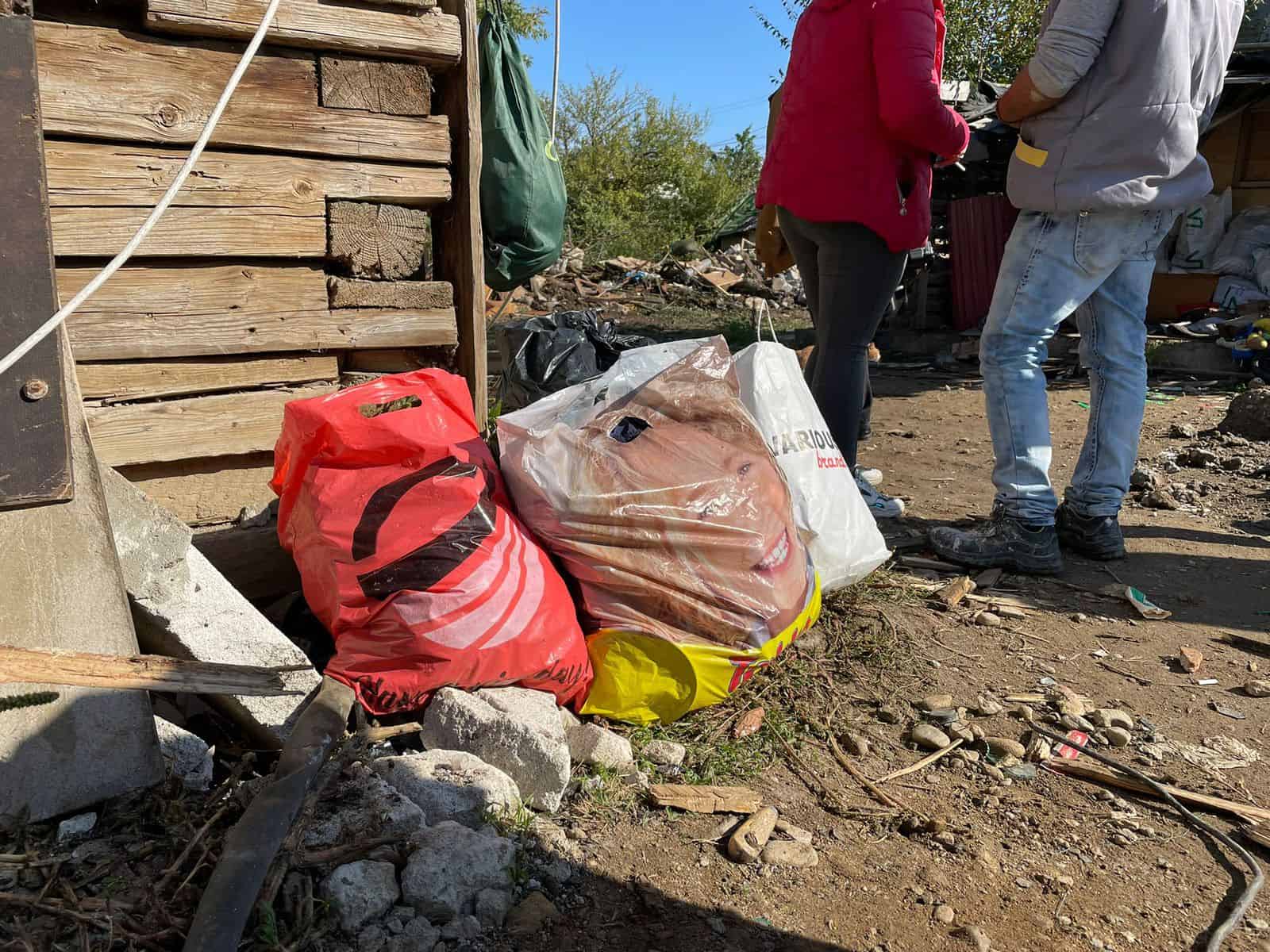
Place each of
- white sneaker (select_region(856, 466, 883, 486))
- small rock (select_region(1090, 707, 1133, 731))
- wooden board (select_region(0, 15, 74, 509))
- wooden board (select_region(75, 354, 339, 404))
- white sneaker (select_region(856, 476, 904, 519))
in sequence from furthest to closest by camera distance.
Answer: white sneaker (select_region(856, 466, 883, 486))
white sneaker (select_region(856, 476, 904, 519))
wooden board (select_region(75, 354, 339, 404))
small rock (select_region(1090, 707, 1133, 731))
wooden board (select_region(0, 15, 74, 509))

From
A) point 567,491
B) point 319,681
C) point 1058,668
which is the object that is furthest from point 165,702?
point 1058,668

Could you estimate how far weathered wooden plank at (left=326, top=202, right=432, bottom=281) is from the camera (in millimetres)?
2938

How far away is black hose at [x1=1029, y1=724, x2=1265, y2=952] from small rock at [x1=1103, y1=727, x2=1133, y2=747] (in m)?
0.10

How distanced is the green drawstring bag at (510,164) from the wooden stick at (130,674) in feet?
6.56

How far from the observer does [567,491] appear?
242cm

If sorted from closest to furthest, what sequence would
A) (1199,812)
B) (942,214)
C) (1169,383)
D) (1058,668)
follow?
1. (1199,812)
2. (1058,668)
3. (1169,383)
4. (942,214)

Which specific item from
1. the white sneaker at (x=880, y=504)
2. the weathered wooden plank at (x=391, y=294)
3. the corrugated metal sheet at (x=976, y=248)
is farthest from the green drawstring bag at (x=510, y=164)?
the corrugated metal sheet at (x=976, y=248)

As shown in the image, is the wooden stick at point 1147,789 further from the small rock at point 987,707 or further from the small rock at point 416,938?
the small rock at point 416,938

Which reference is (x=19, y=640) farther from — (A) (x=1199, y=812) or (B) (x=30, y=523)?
(A) (x=1199, y=812)

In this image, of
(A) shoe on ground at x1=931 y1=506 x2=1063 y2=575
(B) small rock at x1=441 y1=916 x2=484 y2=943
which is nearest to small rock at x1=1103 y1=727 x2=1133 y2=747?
(A) shoe on ground at x1=931 y1=506 x2=1063 y2=575

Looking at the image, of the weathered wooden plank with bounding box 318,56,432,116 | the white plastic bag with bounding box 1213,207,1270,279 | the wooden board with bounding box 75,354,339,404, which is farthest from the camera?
the white plastic bag with bounding box 1213,207,1270,279

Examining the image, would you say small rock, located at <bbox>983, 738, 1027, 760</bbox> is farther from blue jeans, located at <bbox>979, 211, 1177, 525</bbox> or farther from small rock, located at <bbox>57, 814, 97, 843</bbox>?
small rock, located at <bbox>57, 814, 97, 843</bbox>

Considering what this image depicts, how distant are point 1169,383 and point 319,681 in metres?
7.32

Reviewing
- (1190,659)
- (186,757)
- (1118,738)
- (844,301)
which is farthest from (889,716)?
(186,757)
